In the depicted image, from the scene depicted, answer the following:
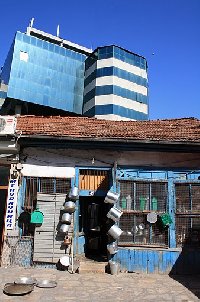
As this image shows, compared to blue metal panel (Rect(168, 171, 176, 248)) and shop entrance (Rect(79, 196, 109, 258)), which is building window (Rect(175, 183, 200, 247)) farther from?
shop entrance (Rect(79, 196, 109, 258))

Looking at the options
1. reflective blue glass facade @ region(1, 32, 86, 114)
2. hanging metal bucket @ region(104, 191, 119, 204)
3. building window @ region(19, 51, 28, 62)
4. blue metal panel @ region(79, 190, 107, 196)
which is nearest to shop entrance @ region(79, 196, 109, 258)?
blue metal panel @ region(79, 190, 107, 196)

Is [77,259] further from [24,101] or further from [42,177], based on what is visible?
[24,101]

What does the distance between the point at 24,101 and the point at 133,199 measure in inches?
1456

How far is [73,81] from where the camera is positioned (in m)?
49.9

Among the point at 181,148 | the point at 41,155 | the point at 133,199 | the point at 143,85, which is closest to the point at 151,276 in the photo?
the point at 133,199

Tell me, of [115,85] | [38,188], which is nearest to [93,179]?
[38,188]

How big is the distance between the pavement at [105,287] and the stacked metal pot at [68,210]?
1.46 metres

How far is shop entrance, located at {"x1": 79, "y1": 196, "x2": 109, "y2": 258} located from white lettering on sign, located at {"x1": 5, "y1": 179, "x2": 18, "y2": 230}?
250 centimetres

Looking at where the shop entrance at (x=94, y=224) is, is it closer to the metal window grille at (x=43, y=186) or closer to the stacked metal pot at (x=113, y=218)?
the metal window grille at (x=43, y=186)

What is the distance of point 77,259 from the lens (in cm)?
1076

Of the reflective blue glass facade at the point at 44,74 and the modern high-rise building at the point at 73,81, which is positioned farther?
the modern high-rise building at the point at 73,81

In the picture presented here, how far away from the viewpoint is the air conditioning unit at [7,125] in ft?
35.5

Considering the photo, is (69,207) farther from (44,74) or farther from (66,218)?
(44,74)

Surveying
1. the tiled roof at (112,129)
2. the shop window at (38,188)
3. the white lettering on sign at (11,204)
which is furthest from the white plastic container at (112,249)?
the tiled roof at (112,129)
